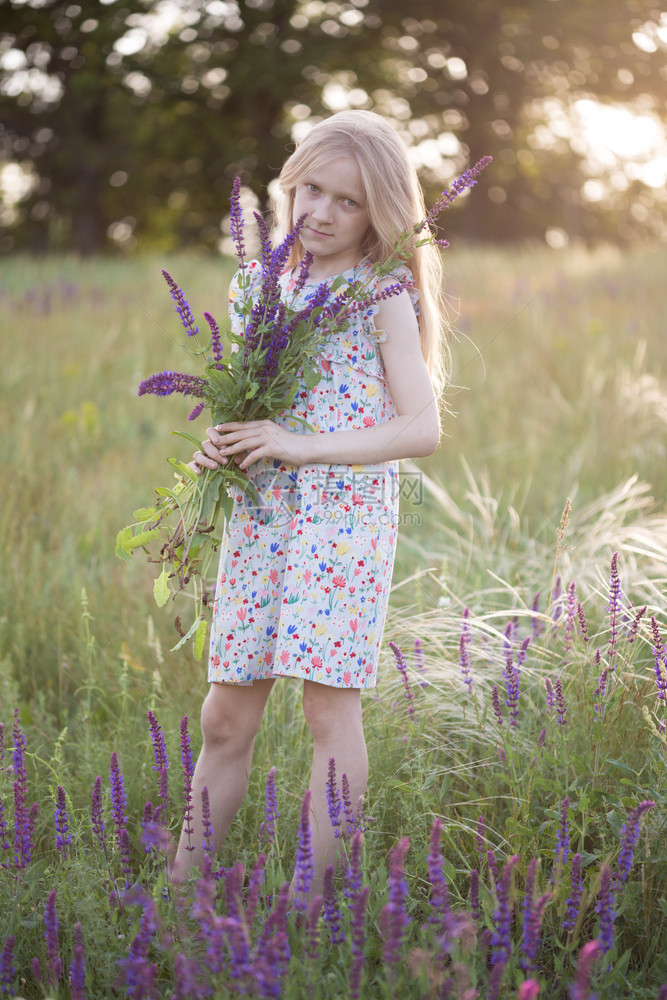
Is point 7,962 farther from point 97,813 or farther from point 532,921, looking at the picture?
point 532,921

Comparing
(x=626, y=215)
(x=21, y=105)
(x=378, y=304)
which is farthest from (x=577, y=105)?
(x=378, y=304)

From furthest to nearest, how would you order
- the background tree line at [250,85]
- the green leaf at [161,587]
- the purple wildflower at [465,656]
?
the background tree line at [250,85], the purple wildflower at [465,656], the green leaf at [161,587]

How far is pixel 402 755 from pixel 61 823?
2.98 ft

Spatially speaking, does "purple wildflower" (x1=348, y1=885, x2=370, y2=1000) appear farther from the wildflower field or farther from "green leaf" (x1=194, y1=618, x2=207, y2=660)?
"green leaf" (x1=194, y1=618, x2=207, y2=660)

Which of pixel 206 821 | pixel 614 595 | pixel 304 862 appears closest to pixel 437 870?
pixel 304 862

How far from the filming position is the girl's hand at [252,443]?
194cm

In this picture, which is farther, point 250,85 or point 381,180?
point 250,85

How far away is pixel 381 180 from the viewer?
2037 millimetres

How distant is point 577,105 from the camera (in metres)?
19.8

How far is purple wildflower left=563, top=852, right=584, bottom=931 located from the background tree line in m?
16.3

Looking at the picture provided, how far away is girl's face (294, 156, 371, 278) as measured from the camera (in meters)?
2.03

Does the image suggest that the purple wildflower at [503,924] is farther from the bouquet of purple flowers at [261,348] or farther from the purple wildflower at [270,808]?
the bouquet of purple flowers at [261,348]

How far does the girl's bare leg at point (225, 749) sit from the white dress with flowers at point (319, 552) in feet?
0.28

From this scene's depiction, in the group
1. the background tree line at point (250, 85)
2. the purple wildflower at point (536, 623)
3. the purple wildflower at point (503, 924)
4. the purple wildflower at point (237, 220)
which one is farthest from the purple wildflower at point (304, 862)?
the background tree line at point (250, 85)
